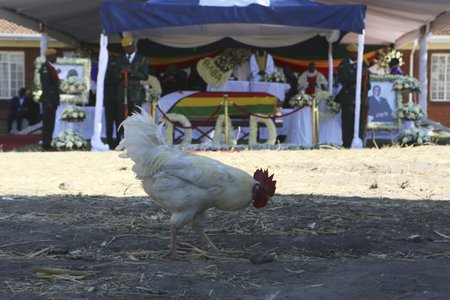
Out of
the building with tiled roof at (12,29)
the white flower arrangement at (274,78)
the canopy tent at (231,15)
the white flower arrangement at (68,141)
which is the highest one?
the building with tiled roof at (12,29)

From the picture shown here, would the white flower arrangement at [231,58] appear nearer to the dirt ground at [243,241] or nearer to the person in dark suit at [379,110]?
the person in dark suit at [379,110]

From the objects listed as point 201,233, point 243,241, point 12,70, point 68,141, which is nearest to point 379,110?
point 68,141

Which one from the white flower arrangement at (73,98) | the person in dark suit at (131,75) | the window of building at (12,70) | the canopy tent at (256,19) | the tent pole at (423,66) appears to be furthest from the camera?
the window of building at (12,70)

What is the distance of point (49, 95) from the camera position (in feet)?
47.9

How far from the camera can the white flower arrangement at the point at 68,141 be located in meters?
→ 14.3

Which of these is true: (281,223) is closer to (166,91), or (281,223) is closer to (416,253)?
(416,253)

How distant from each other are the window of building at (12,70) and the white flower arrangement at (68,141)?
Result: 14221 mm

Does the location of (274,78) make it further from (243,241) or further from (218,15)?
(243,241)

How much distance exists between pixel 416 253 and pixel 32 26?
14909 mm

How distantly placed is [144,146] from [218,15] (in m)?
8.70

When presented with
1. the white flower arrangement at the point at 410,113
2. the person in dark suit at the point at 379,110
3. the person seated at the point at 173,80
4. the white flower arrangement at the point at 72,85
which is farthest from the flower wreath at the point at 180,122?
the white flower arrangement at the point at 410,113

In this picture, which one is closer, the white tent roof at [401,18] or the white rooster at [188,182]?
the white rooster at [188,182]

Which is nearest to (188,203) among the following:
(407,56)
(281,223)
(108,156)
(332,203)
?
(281,223)

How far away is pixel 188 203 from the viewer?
15.7 ft
